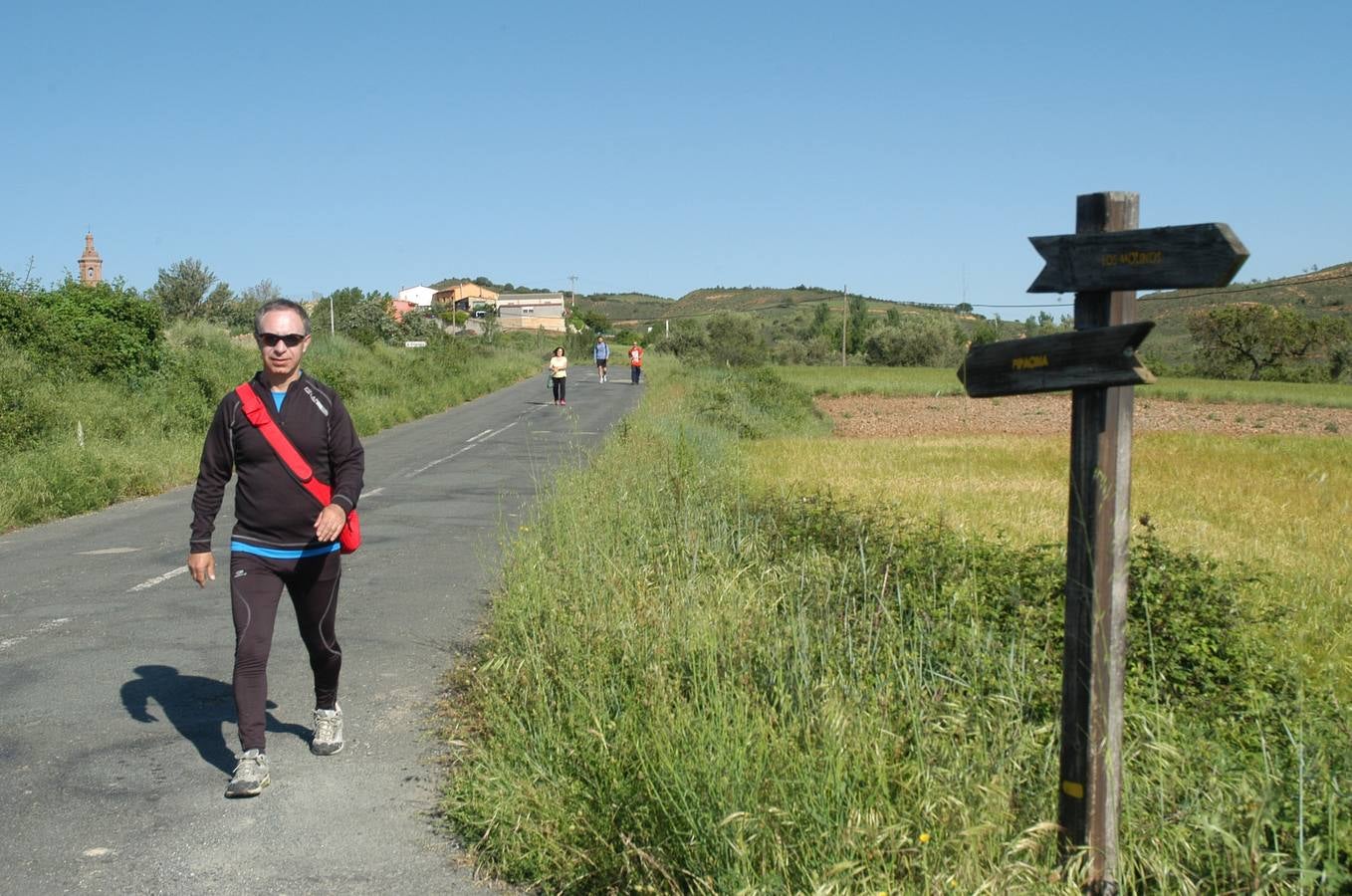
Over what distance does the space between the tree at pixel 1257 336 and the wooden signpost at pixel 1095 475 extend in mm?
78025

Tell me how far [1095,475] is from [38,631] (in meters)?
7.42

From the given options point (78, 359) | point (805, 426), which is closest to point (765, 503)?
point (78, 359)

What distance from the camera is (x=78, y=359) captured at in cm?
2270

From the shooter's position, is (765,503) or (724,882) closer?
(724,882)

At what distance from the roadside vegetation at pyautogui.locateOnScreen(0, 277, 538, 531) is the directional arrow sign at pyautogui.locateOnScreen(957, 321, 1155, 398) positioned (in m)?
12.9

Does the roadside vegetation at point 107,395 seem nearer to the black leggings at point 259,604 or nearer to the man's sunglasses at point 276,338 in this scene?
the black leggings at point 259,604

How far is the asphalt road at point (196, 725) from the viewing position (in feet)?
15.1

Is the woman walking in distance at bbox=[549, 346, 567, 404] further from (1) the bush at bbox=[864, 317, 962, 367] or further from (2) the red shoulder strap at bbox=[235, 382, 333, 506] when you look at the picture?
(1) the bush at bbox=[864, 317, 962, 367]

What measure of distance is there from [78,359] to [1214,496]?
1924cm

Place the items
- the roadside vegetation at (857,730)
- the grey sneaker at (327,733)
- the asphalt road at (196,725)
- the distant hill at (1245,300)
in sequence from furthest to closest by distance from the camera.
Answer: the distant hill at (1245,300) < the grey sneaker at (327,733) < the asphalt road at (196,725) < the roadside vegetation at (857,730)

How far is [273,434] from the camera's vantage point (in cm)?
531

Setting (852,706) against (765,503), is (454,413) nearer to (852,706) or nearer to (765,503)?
(765,503)

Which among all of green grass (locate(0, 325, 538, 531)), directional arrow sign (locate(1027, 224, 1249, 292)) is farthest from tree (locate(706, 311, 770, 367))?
directional arrow sign (locate(1027, 224, 1249, 292))

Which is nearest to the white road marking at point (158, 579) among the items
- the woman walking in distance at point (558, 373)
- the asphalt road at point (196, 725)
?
the asphalt road at point (196, 725)
